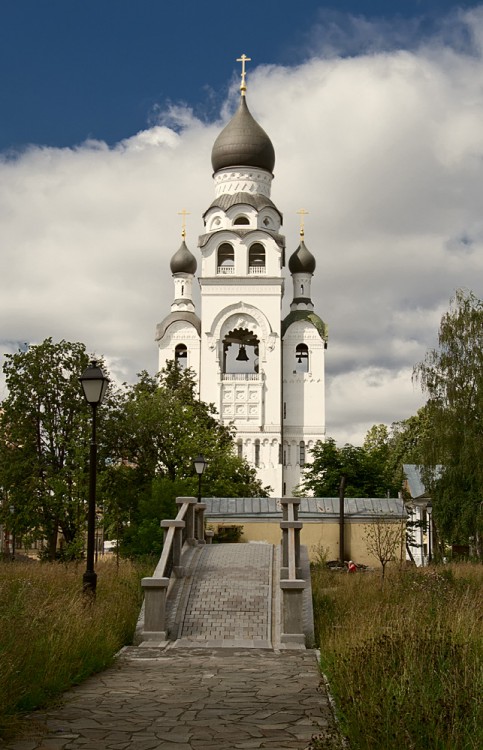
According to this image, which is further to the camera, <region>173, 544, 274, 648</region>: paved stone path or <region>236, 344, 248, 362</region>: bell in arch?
<region>236, 344, 248, 362</region>: bell in arch

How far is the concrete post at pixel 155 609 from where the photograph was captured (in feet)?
39.5

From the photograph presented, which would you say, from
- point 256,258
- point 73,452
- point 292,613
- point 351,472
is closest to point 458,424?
point 351,472

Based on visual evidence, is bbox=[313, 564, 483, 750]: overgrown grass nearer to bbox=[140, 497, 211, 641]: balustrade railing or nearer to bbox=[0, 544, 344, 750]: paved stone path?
bbox=[0, 544, 344, 750]: paved stone path

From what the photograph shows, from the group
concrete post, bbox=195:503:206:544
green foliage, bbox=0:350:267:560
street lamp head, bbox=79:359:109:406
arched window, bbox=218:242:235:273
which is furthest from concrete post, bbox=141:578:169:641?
arched window, bbox=218:242:235:273

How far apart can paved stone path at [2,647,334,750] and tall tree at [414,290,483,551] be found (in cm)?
2128

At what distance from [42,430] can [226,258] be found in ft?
87.8

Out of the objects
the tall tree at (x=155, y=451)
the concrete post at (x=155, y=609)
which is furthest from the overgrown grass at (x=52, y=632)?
the tall tree at (x=155, y=451)

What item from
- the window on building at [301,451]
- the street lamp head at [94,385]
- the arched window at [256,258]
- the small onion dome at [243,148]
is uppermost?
the small onion dome at [243,148]

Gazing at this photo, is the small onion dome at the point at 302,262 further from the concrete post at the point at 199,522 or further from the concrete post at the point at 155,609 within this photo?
the concrete post at the point at 155,609

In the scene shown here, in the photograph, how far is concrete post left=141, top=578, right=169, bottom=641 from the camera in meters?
12.0

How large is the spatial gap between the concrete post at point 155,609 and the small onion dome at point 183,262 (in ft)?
162

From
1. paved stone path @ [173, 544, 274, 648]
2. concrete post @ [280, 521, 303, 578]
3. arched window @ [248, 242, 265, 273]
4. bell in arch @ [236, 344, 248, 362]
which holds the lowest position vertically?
paved stone path @ [173, 544, 274, 648]

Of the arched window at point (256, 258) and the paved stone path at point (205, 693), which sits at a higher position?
the arched window at point (256, 258)

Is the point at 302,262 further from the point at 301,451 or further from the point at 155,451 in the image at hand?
the point at 155,451
